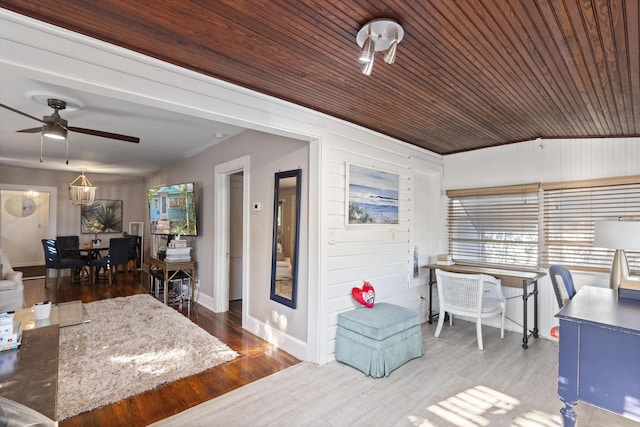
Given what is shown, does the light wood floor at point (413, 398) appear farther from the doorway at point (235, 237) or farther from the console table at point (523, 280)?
the doorway at point (235, 237)

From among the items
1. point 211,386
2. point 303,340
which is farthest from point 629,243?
point 211,386

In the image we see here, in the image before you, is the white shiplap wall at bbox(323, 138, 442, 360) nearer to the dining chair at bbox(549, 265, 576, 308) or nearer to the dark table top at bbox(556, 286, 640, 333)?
the dining chair at bbox(549, 265, 576, 308)

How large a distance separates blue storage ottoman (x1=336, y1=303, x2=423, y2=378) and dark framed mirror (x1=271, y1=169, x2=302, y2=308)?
631 millimetres

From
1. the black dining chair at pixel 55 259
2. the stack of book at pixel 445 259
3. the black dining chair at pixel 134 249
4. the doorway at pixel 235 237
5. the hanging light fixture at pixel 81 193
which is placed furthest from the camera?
the black dining chair at pixel 134 249

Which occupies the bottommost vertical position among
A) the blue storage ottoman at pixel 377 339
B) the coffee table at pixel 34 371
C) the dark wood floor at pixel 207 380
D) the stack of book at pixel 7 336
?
the dark wood floor at pixel 207 380

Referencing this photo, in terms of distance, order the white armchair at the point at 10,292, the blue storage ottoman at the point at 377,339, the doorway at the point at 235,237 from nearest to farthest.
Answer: the blue storage ottoman at the point at 377,339 → the white armchair at the point at 10,292 → the doorway at the point at 235,237

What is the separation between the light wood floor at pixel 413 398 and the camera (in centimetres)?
210

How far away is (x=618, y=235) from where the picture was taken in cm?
258

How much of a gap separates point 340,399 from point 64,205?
828 centimetres

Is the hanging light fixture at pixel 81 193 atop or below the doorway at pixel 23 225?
atop

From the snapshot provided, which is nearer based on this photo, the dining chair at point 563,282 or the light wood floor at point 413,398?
the light wood floor at point 413,398

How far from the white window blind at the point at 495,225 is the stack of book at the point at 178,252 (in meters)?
4.14

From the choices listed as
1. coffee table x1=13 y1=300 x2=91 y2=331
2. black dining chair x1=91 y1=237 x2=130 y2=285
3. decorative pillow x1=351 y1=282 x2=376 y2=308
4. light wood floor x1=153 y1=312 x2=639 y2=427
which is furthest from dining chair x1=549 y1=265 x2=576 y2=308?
black dining chair x1=91 y1=237 x2=130 y2=285

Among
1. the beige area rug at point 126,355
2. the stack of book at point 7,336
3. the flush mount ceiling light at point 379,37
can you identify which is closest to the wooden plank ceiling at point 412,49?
the flush mount ceiling light at point 379,37
